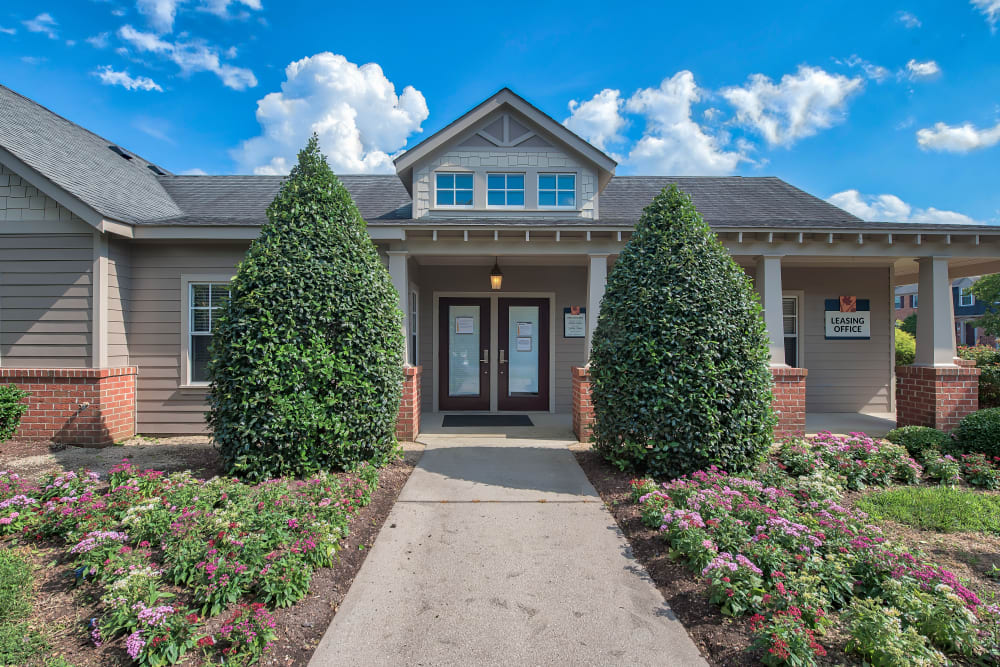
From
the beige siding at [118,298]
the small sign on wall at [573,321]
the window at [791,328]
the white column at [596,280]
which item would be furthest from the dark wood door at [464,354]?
the window at [791,328]

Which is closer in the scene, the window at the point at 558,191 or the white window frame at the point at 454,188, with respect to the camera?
the white window frame at the point at 454,188

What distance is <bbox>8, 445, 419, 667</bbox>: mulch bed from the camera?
237cm

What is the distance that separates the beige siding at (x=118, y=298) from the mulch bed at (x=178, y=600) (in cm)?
430

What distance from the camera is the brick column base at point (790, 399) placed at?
6.67 meters

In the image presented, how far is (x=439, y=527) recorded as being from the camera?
383cm

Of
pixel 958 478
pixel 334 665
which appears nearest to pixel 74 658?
pixel 334 665

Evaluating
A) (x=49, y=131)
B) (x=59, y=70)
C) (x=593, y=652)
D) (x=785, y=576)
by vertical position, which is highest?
(x=59, y=70)

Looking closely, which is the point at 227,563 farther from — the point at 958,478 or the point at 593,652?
the point at 958,478

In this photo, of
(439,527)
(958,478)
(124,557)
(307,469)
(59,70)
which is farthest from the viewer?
(59,70)

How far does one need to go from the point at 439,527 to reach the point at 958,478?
17.4 feet

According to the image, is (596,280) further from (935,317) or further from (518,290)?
(935,317)

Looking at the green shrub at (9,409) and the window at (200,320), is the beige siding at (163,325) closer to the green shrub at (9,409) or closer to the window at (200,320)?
the window at (200,320)

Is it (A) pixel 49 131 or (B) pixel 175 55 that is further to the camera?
(B) pixel 175 55

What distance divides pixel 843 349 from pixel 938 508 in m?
5.94
